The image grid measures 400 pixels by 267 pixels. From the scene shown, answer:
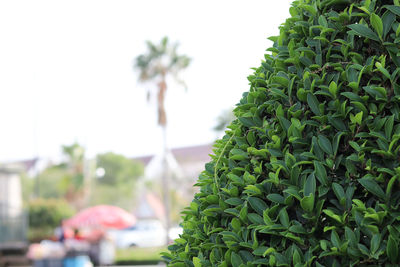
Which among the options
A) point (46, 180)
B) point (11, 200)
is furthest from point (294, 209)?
point (46, 180)

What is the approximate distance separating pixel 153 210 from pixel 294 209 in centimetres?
6042

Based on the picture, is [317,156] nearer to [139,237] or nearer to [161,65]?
[161,65]

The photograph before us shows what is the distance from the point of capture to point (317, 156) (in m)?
1.72

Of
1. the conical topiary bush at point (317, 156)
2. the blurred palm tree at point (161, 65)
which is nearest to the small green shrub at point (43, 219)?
the blurred palm tree at point (161, 65)

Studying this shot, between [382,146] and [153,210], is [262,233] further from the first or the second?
[153,210]

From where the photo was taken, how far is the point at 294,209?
1750 millimetres

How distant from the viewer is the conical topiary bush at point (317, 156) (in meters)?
1.62

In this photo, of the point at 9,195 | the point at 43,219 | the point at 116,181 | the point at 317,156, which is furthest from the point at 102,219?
the point at 116,181

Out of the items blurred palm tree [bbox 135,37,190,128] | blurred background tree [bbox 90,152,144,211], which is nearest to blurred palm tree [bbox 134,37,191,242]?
blurred palm tree [bbox 135,37,190,128]

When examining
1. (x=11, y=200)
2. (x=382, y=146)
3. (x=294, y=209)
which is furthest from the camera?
(x=11, y=200)

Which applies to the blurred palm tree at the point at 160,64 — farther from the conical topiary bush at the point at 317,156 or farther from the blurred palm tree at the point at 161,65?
the conical topiary bush at the point at 317,156

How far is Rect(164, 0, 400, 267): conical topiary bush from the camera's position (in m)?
1.62

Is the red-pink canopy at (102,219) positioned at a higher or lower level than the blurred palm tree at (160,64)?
lower

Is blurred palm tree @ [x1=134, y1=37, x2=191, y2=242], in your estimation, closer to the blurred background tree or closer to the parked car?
the parked car
